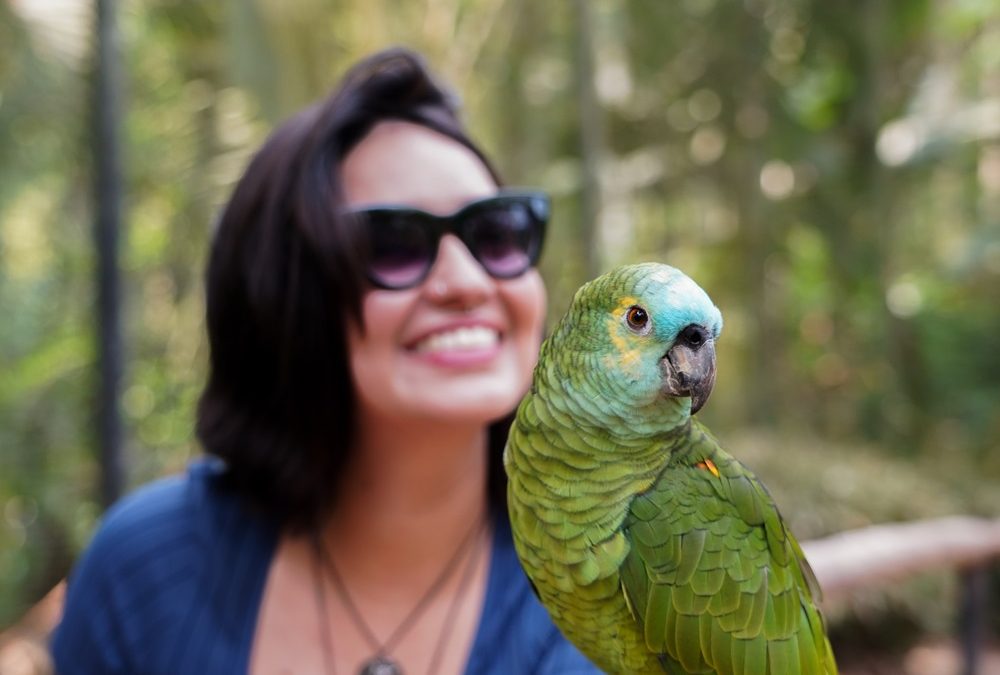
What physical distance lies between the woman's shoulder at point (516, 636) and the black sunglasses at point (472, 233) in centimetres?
37

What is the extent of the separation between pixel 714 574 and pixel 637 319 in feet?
0.57

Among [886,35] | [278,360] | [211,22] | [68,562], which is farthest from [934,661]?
[211,22]

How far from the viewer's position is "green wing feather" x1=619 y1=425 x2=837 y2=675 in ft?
1.36

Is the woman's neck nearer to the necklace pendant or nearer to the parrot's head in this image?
the necklace pendant

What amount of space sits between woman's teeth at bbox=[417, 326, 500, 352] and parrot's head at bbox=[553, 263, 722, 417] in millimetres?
212

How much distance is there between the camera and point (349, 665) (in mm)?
872

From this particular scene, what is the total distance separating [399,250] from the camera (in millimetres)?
682

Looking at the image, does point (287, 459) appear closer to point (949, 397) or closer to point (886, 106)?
point (886, 106)

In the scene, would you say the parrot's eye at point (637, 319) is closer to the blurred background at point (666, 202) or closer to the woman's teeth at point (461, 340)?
the woman's teeth at point (461, 340)

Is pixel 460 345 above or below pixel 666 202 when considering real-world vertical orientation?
below

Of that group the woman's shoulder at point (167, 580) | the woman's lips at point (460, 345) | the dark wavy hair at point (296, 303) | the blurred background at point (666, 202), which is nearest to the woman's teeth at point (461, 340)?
the woman's lips at point (460, 345)

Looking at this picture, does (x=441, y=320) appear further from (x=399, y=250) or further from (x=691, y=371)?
(x=691, y=371)

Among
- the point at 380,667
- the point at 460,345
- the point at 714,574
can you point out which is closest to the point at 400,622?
the point at 380,667

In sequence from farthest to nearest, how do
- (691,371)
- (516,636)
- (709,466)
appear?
(516,636)
(709,466)
(691,371)
